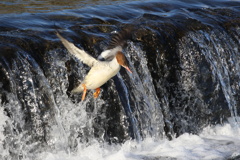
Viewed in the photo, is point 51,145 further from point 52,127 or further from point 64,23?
point 64,23

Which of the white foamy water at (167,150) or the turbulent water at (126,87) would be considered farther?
the white foamy water at (167,150)

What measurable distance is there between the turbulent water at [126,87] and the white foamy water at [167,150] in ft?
0.04

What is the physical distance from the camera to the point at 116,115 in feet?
22.2

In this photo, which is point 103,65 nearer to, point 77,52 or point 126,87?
point 77,52

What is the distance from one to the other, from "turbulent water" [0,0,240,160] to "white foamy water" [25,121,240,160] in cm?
1

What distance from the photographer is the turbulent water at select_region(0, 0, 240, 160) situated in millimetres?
6039

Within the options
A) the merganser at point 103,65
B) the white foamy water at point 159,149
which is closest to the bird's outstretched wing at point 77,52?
the merganser at point 103,65

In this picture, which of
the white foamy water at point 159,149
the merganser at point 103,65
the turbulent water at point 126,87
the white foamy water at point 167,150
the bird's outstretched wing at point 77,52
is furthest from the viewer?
the white foamy water at point 167,150

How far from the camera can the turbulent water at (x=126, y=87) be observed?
604 centimetres

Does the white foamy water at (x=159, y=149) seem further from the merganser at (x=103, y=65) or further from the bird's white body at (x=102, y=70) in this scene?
the bird's white body at (x=102, y=70)

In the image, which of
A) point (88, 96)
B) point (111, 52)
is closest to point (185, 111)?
point (88, 96)

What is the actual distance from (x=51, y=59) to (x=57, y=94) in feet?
1.37

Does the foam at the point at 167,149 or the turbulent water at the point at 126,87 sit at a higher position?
the turbulent water at the point at 126,87

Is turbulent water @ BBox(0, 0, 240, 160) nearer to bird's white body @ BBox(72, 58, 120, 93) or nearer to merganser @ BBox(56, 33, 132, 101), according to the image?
merganser @ BBox(56, 33, 132, 101)
